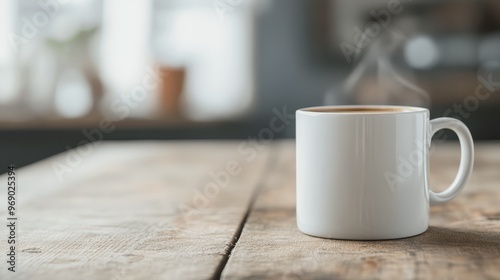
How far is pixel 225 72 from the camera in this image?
10.2 ft

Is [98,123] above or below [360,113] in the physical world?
below

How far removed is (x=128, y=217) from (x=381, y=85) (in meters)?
2.09

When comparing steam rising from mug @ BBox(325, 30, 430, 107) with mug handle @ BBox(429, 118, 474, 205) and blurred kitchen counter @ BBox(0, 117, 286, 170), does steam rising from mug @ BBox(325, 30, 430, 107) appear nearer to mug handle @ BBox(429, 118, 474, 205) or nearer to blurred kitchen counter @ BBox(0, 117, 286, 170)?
blurred kitchen counter @ BBox(0, 117, 286, 170)

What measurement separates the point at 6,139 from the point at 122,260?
2.41 metres

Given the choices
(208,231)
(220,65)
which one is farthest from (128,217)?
(220,65)

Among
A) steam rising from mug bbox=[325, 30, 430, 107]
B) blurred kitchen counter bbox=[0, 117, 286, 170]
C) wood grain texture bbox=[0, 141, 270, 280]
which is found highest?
steam rising from mug bbox=[325, 30, 430, 107]


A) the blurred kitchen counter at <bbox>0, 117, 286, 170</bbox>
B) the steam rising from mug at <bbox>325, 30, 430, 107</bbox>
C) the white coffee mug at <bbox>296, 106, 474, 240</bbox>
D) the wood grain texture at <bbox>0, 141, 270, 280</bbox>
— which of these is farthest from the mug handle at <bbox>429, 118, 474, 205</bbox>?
the blurred kitchen counter at <bbox>0, 117, 286, 170</bbox>

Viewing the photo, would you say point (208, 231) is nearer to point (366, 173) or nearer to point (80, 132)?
point (366, 173)

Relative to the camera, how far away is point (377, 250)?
0.68m

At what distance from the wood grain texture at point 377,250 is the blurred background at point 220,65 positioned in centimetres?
195

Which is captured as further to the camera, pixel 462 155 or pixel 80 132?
pixel 80 132

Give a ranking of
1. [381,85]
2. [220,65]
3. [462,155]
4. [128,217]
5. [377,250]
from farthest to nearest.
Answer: [220,65], [381,85], [128,217], [462,155], [377,250]

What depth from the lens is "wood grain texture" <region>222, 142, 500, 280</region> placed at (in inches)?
23.8

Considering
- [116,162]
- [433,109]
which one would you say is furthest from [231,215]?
[433,109]
